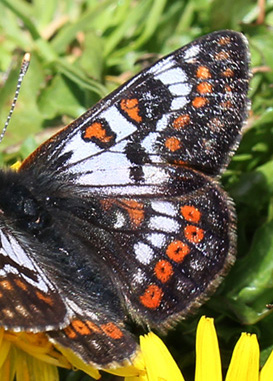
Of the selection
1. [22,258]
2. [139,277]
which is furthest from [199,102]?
[22,258]

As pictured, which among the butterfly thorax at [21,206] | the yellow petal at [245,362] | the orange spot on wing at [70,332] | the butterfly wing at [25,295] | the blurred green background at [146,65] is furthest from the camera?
the blurred green background at [146,65]

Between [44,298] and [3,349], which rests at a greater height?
[44,298]

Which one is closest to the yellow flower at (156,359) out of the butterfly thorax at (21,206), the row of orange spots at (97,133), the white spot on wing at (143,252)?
the white spot on wing at (143,252)

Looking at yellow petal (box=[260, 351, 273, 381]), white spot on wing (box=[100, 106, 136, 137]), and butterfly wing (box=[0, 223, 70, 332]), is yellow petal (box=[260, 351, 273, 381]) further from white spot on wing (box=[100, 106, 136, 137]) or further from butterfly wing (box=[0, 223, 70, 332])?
white spot on wing (box=[100, 106, 136, 137])

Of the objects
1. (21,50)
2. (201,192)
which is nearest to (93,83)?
(21,50)

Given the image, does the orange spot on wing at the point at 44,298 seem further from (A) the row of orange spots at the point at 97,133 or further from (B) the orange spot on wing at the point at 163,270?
(A) the row of orange spots at the point at 97,133

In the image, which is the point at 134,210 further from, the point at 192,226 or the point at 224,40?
the point at 224,40

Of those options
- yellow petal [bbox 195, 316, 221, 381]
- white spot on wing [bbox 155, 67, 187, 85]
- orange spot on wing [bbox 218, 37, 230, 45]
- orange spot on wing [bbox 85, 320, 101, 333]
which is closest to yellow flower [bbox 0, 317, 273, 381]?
yellow petal [bbox 195, 316, 221, 381]
